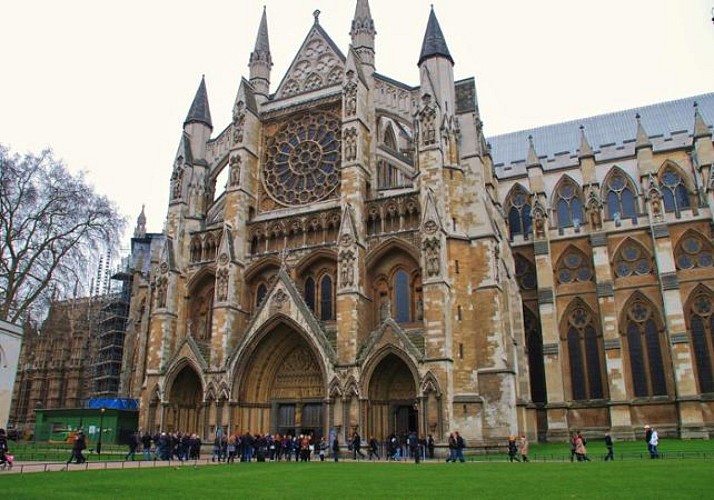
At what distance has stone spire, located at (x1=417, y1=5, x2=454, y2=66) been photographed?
30.2 m

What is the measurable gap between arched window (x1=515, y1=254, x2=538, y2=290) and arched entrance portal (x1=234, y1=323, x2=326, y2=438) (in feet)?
53.3

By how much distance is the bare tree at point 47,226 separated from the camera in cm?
2736

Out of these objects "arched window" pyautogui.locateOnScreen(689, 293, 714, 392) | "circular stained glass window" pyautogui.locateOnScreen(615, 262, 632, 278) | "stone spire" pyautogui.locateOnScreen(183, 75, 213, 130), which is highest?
"stone spire" pyautogui.locateOnScreen(183, 75, 213, 130)

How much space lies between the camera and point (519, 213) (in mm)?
41719

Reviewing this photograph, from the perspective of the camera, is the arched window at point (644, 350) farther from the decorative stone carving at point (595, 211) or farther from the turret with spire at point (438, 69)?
the turret with spire at point (438, 69)

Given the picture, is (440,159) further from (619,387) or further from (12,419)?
(12,419)

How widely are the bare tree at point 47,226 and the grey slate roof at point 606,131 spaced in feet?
92.1

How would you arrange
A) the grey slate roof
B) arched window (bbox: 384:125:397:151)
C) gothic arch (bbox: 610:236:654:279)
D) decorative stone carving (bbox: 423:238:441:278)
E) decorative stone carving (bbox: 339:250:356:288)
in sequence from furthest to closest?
the grey slate roof → gothic arch (bbox: 610:236:654:279) → arched window (bbox: 384:125:397:151) → decorative stone carving (bbox: 339:250:356:288) → decorative stone carving (bbox: 423:238:441:278)

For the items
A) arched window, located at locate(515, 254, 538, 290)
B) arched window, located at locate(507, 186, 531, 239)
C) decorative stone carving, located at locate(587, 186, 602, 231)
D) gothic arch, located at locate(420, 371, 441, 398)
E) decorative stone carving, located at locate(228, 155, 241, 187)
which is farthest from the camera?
arched window, located at locate(507, 186, 531, 239)

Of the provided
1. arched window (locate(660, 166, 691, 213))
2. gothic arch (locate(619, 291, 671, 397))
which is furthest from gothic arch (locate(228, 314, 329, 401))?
arched window (locate(660, 166, 691, 213))

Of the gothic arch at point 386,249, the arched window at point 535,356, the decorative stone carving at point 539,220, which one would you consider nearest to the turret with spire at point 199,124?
the gothic arch at point 386,249

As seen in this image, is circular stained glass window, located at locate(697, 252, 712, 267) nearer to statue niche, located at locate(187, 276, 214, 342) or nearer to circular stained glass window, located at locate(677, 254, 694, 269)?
circular stained glass window, located at locate(677, 254, 694, 269)

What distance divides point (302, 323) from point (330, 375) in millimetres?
2761

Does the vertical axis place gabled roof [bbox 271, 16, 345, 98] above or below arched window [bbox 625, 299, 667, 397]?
above
